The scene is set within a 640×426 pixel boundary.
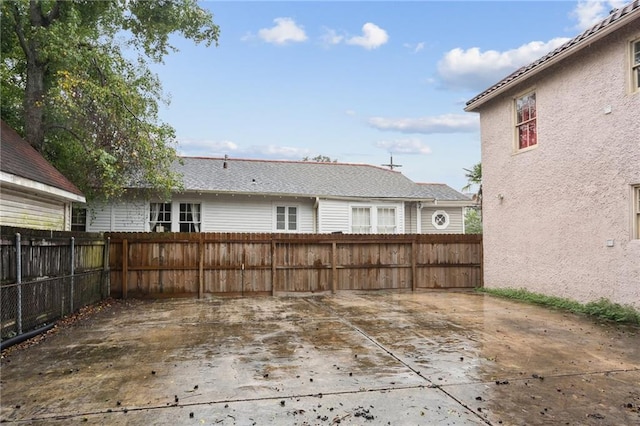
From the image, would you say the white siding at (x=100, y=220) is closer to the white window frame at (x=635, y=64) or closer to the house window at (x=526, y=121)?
the house window at (x=526, y=121)

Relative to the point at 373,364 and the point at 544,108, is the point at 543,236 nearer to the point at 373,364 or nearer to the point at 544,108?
the point at 544,108

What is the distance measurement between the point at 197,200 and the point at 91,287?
18.5ft

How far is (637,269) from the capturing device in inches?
285

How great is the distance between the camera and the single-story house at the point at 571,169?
741cm

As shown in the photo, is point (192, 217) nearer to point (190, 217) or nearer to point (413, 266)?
point (190, 217)

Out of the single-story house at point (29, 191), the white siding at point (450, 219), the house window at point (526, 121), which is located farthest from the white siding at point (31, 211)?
the white siding at point (450, 219)

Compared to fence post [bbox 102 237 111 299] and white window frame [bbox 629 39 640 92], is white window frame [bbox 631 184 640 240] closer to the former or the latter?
white window frame [bbox 629 39 640 92]

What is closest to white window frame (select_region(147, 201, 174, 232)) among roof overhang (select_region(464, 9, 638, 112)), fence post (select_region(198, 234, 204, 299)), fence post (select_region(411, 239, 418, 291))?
fence post (select_region(198, 234, 204, 299))

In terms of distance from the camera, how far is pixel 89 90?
9.63 metres

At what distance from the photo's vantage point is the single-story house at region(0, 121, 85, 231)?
24.1ft

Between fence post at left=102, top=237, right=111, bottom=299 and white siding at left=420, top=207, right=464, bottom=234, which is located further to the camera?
white siding at left=420, top=207, right=464, bottom=234

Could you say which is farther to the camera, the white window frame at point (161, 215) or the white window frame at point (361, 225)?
the white window frame at point (361, 225)

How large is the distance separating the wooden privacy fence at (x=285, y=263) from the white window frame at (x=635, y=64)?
5.44m

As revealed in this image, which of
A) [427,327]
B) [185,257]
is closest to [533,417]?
[427,327]
